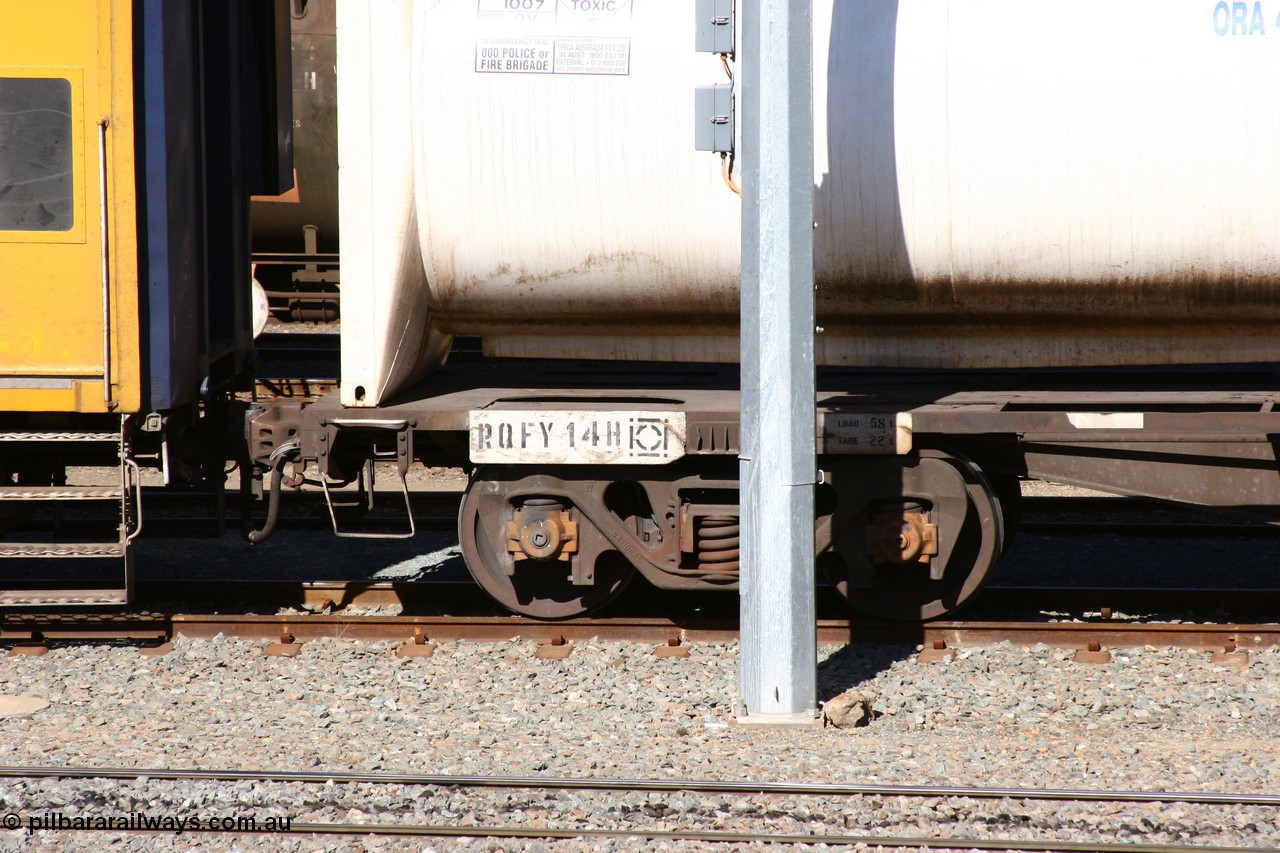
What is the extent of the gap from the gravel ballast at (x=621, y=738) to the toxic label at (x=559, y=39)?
2996 mm

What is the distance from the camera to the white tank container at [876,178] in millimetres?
5586

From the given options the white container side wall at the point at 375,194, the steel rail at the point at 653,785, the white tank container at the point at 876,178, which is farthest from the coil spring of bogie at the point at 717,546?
the white container side wall at the point at 375,194

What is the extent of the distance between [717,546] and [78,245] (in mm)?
3581

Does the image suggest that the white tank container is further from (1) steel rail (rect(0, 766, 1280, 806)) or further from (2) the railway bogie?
(1) steel rail (rect(0, 766, 1280, 806))

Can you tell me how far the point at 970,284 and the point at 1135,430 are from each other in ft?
3.52

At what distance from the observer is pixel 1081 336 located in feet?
20.6

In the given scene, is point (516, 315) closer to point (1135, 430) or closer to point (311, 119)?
point (1135, 430)

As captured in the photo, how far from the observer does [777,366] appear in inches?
208

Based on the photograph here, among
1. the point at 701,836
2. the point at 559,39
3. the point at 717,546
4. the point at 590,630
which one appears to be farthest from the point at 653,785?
the point at 559,39

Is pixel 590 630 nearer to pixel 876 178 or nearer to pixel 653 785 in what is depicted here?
pixel 653 785

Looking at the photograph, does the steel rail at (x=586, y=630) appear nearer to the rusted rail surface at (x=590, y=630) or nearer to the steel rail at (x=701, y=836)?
the rusted rail surface at (x=590, y=630)

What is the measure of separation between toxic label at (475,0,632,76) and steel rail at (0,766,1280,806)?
3339 mm

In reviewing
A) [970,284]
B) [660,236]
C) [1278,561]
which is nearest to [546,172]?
[660,236]

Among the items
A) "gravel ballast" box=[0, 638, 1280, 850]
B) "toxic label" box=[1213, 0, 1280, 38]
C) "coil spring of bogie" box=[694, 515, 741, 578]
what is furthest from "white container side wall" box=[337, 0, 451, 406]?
"toxic label" box=[1213, 0, 1280, 38]
